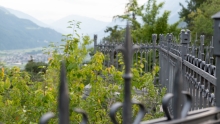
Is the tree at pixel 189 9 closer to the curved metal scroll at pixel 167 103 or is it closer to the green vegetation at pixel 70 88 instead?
the green vegetation at pixel 70 88

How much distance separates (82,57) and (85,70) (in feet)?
0.62

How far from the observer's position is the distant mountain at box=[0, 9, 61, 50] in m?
146

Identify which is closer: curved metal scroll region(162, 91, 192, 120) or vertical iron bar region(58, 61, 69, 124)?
vertical iron bar region(58, 61, 69, 124)

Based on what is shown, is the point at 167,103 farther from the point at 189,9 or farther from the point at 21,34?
the point at 21,34

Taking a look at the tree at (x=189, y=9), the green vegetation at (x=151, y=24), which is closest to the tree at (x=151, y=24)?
the green vegetation at (x=151, y=24)

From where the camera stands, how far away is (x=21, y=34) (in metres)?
160

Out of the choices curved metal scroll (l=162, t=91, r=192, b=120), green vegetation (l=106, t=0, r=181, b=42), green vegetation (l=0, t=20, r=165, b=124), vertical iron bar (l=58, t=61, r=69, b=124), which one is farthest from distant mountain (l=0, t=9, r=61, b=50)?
vertical iron bar (l=58, t=61, r=69, b=124)

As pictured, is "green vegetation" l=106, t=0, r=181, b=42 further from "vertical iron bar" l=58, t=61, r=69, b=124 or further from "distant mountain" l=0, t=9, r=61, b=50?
"distant mountain" l=0, t=9, r=61, b=50

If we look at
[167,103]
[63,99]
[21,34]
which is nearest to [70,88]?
[167,103]

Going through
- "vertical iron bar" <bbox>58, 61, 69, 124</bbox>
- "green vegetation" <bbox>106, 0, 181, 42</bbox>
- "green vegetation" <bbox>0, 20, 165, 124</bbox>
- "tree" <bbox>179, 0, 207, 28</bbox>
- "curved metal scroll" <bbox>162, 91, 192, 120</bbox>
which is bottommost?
"green vegetation" <bbox>0, 20, 165, 124</bbox>

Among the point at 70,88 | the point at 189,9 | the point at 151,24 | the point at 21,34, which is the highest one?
the point at 21,34

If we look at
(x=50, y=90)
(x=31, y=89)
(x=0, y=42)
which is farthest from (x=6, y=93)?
(x=0, y=42)

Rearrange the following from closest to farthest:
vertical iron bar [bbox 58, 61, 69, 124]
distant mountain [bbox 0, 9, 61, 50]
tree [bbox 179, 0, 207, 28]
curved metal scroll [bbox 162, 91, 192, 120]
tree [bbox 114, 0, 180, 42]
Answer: vertical iron bar [bbox 58, 61, 69, 124] < curved metal scroll [bbox 162, 91, 192, 120] < tree [bbox 114, 0, 180, 42] < tree [bbox 179, 0, 207, 28] < distant mountain [bbox 0, 9, 61, 50]

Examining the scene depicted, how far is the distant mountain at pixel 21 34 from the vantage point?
480 ft
